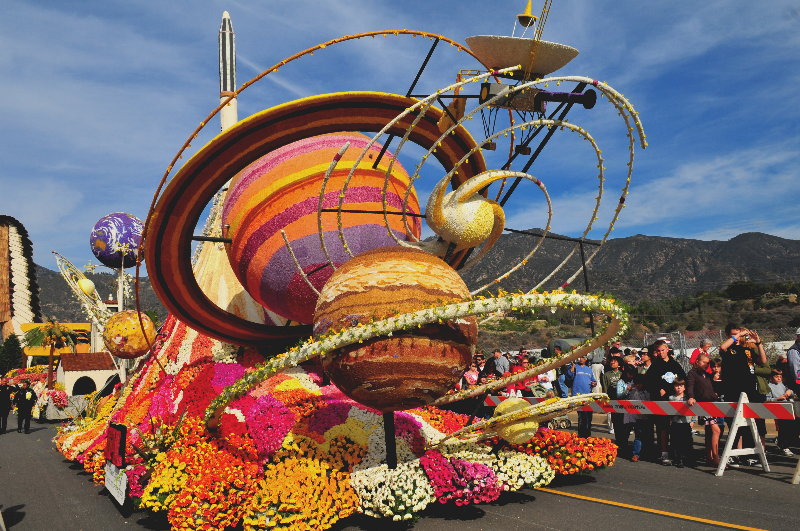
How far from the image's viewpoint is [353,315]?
6.70 metres

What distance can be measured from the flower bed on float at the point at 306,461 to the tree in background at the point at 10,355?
66.9 meters

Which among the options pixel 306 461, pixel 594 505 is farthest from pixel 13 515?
pixel 594 505

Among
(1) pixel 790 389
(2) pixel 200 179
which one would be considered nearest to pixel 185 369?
(2) pixel 200 179

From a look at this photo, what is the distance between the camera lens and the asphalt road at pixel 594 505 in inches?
288

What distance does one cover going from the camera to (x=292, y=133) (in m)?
8.18

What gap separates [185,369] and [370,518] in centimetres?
561

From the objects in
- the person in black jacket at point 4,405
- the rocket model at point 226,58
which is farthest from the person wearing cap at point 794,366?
the person in black jacket at point 4,405

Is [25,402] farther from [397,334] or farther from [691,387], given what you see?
[691,387]

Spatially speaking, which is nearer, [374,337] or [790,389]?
[374,337]

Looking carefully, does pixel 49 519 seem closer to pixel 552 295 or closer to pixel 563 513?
pixel 563 513

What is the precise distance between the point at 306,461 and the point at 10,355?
7219 cm

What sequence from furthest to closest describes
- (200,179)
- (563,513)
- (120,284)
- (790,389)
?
(120,284) < (790,389) < (200,179) < (563,513)

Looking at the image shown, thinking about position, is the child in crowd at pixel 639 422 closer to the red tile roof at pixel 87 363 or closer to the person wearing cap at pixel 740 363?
the person wearing cap at pixel 740 363

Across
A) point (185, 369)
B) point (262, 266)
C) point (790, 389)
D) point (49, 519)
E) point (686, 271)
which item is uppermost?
point (686, 271)
